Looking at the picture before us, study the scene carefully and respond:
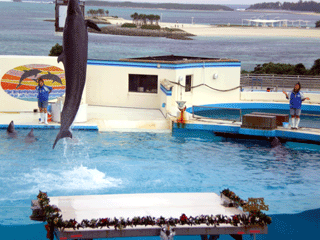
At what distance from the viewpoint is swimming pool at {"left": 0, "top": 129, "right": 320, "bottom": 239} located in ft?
39.4

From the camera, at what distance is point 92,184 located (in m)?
12.6

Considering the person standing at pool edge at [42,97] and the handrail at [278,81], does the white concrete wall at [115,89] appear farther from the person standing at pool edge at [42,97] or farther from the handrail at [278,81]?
the handrail at [278,81]

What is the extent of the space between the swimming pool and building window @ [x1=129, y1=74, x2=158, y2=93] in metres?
4.51

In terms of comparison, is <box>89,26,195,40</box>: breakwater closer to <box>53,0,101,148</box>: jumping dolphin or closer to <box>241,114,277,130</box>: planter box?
<box>241,114,277,130</box>: planter box

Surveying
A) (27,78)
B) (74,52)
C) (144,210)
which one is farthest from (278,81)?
(74,52)

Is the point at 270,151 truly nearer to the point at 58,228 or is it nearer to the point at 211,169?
the point at 211,169

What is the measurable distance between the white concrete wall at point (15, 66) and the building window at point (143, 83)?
363 centimetres

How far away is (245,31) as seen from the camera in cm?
16800

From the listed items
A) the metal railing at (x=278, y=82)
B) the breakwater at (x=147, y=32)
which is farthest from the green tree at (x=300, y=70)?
the breakwater at (x=147, y=32)

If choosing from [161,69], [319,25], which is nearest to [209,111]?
[161,69]

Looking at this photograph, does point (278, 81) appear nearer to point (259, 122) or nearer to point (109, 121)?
point (259, 122)

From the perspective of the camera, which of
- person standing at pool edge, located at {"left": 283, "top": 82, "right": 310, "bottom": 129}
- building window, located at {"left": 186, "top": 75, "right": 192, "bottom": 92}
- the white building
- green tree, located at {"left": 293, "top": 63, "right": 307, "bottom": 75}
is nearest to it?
person standing at pool edge, located at {"left": 283, "top": 82, "right": 310, "bottom": 129}

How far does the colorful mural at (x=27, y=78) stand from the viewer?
19.9 metres

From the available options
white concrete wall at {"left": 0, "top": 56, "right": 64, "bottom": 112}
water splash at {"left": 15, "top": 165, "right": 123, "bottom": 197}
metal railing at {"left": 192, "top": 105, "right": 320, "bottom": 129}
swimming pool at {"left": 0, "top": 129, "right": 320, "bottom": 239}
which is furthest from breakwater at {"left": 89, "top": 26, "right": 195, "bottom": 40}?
water splash at {"left": 15, "top": 165, "right": 123, "bottom": 197}
